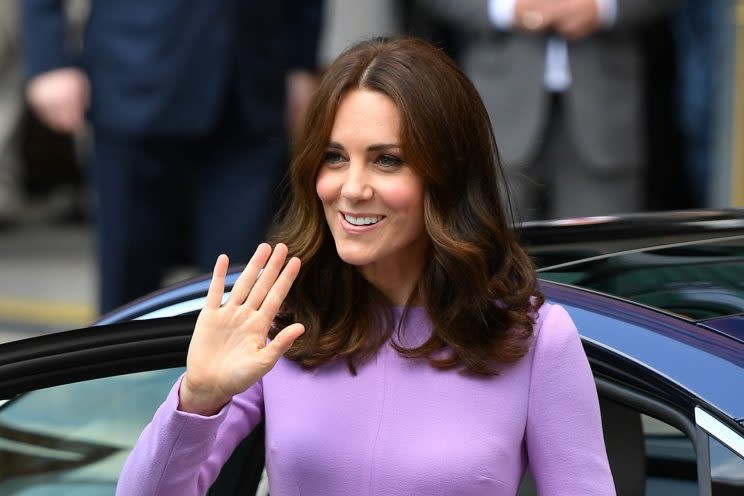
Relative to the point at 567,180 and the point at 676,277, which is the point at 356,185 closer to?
the point at 676,277

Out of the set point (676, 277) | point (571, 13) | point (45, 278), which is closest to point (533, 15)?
point (571, 13)

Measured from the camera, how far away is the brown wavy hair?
1706 mm

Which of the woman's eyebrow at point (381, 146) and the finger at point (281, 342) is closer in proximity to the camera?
the finger at point (281, 342)

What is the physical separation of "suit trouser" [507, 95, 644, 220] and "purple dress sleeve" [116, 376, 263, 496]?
2.11 metres

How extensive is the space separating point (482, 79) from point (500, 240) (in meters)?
2.11

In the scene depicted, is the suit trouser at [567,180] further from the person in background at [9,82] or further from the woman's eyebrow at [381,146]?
the person in background at [9,82]

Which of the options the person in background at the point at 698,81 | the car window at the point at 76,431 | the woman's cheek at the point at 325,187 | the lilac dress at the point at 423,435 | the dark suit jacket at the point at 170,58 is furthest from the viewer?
the person in background at the point at 698,81

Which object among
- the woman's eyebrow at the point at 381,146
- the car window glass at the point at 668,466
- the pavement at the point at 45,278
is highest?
the woman's eyebrow at the point at 381,146

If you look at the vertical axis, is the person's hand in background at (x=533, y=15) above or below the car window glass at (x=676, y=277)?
above

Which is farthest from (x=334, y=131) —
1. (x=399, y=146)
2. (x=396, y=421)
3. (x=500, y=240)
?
(x=396, y=421)

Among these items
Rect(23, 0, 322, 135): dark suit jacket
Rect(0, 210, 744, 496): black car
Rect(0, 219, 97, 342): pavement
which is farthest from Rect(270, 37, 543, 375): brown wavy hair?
Rect(0, 219, 97, 342): pavement

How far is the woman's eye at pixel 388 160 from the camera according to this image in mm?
1724

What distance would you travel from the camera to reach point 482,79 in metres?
3.83

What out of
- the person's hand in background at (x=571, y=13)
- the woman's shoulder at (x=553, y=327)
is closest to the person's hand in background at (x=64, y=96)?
the person's hand in background at (x=571, y=13)
